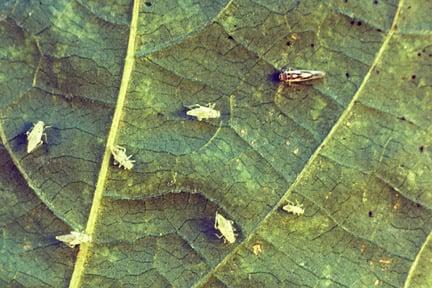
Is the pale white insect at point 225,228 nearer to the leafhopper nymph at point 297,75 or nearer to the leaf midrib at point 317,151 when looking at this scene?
the leaf midrib at point 317,151

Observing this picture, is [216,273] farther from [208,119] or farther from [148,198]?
[208,119]

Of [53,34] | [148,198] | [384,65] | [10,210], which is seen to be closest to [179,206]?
[148,198]

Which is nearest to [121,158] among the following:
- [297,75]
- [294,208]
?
[294,208]

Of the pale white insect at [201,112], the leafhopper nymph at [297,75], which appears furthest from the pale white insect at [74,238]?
the leafhopper nymph at [297,75]

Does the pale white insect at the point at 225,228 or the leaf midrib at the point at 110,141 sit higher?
the leaf midrib at the point at 110,141

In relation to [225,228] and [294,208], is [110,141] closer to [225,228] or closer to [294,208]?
[225,228]
